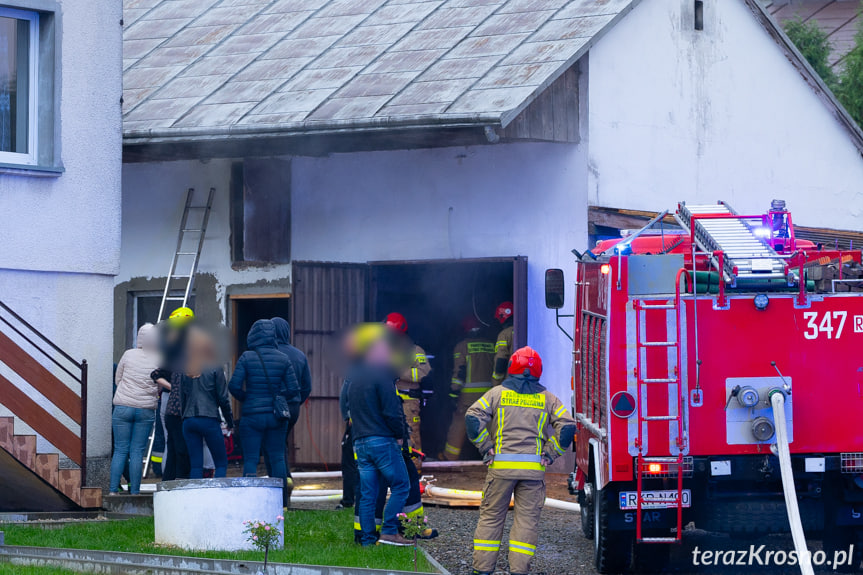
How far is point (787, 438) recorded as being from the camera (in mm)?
9133

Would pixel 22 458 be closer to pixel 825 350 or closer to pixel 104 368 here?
pixel 104 368

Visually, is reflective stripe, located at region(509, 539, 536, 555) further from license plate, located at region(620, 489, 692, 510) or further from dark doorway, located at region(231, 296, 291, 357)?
dark doorway, located at region(231, 296, 291, 357)

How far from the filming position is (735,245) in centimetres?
945

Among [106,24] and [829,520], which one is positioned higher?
[106,24]

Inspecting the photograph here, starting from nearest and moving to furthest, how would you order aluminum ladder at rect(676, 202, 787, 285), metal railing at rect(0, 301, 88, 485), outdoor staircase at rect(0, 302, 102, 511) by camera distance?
1. aluminum ladder at rect(676, 202, 787, 285)
2. outdoor staircase at rect(0, 302, 102, 511)
3. metal railing at rect(0, 301, 88, 485)

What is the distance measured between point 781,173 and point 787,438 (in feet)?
29.7

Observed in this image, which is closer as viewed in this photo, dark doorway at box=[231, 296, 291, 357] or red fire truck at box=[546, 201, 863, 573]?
red fire truck at box=[546, 201, 863, 573]

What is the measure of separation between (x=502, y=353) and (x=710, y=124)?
4.10 m

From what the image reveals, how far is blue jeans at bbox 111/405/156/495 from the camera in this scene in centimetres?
1255

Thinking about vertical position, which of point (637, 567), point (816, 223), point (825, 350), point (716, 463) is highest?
point (816, 223)

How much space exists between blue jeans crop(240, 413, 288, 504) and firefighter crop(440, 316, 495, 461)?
4501 mm

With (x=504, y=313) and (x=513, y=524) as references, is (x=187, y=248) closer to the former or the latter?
(x=504, y=313)

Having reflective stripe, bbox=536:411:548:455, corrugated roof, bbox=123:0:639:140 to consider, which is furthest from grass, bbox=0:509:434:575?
corrugated roof, bbox=123:0:639:140

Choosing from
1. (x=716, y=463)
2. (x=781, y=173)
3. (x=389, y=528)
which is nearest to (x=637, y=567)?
(x=716, y=463)
